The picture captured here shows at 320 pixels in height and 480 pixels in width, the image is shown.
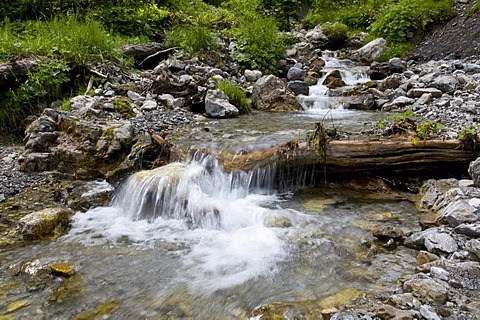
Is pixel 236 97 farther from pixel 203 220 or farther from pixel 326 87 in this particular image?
pixel 203 220

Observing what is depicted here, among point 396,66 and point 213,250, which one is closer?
point 213,250

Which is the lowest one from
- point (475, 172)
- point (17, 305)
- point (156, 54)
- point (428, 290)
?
point (17, 305)

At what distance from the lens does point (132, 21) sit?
1067 cm

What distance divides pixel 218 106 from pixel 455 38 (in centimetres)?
784

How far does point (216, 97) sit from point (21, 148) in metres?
3.48

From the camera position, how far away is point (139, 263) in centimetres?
329

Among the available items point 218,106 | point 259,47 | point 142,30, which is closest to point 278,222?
point 218,106

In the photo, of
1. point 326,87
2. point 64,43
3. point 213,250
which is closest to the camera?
point 213,250

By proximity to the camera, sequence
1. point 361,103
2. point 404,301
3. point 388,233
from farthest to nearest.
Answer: point 361,103 → point 388,233 → point 404,301

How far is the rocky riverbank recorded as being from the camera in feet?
8.24

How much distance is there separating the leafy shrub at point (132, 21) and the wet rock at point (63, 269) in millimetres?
8667

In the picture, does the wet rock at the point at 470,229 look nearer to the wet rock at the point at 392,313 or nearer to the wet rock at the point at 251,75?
the wet rock at the point at 392,313

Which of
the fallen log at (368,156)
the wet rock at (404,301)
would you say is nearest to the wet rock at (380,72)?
the fallen log at (368,156)

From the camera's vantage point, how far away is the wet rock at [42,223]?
146 inches
